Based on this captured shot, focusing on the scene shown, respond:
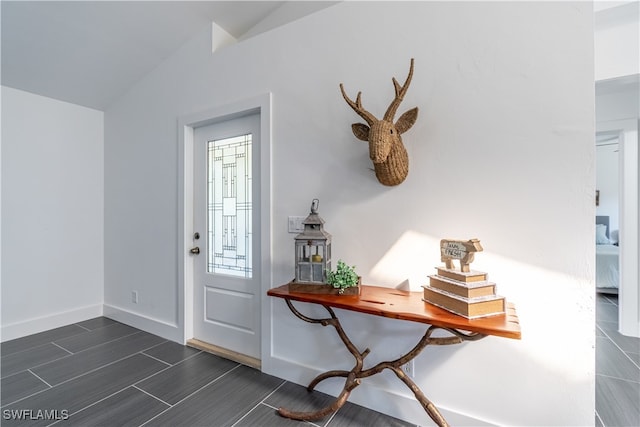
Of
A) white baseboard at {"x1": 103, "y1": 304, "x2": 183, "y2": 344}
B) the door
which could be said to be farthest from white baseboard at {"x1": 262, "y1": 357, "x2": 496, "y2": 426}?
white baseboard at {"x1": 103, "y1": 304, "x2": 183, "y2": 344}

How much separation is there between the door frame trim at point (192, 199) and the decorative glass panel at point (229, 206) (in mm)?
197

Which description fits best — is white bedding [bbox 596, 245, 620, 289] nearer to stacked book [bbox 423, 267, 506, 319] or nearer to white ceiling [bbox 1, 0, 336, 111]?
stacked book [bbox 423, 267, 506, 319]

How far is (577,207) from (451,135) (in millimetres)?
668

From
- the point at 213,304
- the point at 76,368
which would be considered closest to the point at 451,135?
the point at 213,304

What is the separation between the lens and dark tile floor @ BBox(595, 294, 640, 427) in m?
1.64

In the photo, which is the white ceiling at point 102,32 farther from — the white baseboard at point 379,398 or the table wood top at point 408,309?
the white baseboard at point 379,398

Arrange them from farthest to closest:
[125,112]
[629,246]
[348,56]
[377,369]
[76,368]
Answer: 1. [125,112]
2. [629,246]
3. [76,368]
4. [348,56]
5. [377,369]

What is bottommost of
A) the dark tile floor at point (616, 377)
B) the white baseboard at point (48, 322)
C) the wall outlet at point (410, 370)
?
the dark tile floor at point (616, 377)

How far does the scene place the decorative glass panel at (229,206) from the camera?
2383mm

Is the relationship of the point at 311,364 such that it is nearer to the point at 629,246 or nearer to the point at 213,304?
the point at 213,304

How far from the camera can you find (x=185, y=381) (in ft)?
6.56

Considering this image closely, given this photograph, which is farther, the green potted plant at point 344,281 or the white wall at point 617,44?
the white wall at point 617,44

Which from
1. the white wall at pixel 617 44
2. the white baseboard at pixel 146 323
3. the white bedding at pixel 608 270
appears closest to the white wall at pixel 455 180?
the white baseboard at pixel 146 323

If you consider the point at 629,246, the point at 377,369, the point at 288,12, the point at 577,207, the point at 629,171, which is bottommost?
the point at 377,369
